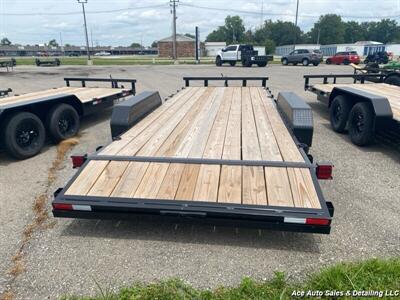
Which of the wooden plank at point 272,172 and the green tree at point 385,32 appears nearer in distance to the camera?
the wooden plank at point 272,172

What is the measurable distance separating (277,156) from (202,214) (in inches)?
49.1

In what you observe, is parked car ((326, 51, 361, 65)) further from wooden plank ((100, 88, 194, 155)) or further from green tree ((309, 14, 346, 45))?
green tree ((309, 14, 346, 45))

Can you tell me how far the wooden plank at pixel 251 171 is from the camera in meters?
2.73

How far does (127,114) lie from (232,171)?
2213 mm

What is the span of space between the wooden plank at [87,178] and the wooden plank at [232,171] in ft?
4.48

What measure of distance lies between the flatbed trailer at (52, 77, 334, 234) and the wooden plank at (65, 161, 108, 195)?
0.4 inches

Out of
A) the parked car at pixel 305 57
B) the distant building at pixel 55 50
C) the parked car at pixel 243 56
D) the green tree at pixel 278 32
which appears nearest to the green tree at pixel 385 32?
the green tree at pixel 278 32

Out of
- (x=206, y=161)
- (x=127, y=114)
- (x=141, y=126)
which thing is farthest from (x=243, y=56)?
(x=206, y=161)

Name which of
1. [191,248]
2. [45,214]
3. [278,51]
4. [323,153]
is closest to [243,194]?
[191,248]

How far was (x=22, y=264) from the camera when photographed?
2.64 metres

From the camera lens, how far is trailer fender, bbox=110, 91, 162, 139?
443 cm

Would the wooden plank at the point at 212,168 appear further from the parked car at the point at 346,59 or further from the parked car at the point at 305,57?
the parked car at the point at 346,59

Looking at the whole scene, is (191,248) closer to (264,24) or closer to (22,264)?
(22,264)

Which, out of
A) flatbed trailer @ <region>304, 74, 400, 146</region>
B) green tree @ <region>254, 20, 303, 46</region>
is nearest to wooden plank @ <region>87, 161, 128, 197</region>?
flatbed trailer @ <region>304, 74, 400, 146</region>
